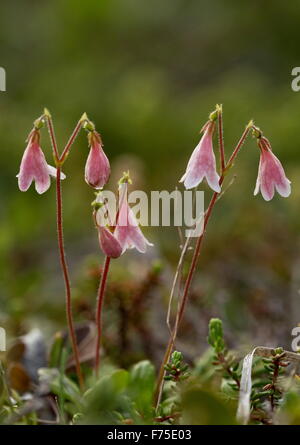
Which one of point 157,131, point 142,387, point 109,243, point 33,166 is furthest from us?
point 157,131

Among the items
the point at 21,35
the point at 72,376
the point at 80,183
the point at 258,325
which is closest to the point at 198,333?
the point at 258,325

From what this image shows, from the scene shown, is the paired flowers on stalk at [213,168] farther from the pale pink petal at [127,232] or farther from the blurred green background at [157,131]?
the blurred green background at [157,131]

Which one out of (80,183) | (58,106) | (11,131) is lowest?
(80,183)

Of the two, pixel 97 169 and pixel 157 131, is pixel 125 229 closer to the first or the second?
pixel 97 169

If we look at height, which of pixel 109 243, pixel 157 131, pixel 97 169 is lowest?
pixel 109 243

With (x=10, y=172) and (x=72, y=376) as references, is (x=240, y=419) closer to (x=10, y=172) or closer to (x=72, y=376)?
(x=72, y=376)

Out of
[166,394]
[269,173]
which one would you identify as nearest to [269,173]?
[269,173]
